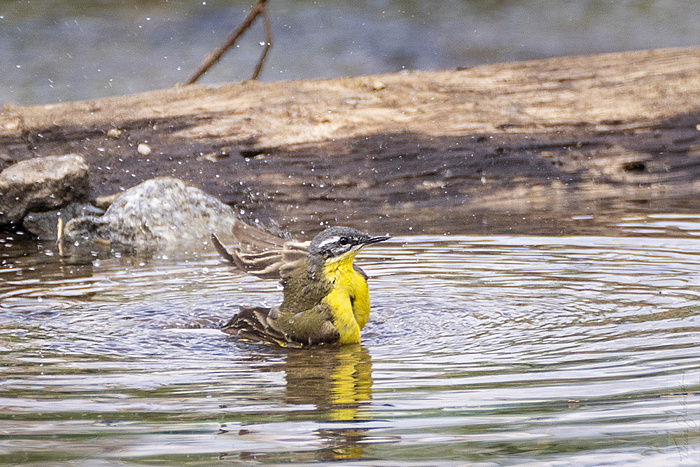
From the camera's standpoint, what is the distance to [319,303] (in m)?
4.59

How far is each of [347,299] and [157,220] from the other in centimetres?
399

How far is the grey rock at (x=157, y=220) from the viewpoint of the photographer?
8.11 metres

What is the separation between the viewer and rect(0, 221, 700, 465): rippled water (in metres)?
2.85

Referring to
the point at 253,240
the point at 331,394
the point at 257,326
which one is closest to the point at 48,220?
the point at 253,240

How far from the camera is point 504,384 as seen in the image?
347 centimetres

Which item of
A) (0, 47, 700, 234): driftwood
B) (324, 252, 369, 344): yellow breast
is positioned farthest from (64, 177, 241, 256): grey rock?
(324, 252, 369, 344): yellow breast

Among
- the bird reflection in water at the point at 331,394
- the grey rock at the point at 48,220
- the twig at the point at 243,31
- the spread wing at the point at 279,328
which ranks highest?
the twig at the point at 243,31

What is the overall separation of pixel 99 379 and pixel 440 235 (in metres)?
3.89

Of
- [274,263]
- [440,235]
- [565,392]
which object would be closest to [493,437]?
[565,392]

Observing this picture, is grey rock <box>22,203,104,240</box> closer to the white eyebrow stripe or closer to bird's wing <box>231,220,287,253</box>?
bird's wing <box>231,220,287,253</box>

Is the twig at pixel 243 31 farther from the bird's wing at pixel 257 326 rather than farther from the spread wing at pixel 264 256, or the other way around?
the bird's wing at pixel 257 326

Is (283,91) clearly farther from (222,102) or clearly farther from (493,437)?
(493,437)

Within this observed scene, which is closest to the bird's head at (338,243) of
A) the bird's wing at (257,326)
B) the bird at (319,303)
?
the bird at (319,303)

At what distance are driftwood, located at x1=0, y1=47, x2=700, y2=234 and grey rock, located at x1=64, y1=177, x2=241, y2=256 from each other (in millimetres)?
365
